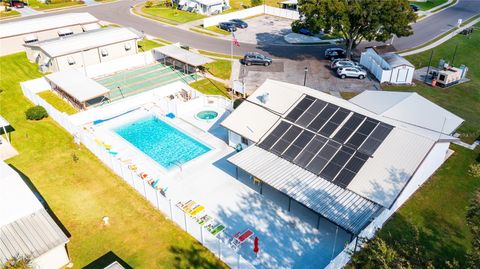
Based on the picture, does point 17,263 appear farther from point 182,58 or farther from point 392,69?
point 392,69

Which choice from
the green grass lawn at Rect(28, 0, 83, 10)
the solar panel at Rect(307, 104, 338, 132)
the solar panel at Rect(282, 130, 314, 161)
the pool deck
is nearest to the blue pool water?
the pool deck

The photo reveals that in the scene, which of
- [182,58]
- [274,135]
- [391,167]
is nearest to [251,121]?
[274,135]

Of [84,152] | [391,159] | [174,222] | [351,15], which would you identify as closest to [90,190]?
[84,152]

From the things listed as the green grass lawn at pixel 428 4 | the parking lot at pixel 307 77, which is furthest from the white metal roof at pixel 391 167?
the green grass lawn at pixel 428 4

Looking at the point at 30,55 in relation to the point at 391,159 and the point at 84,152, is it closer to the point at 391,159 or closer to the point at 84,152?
the point at 84,152

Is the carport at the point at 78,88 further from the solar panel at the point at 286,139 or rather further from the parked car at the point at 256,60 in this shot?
the solar panel at the point at 286,139
